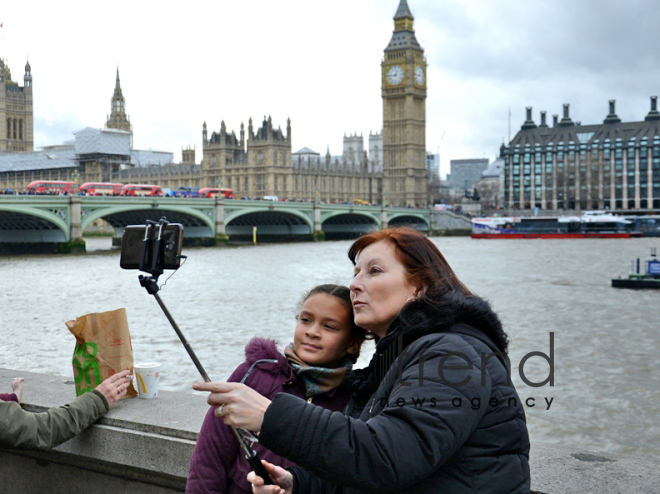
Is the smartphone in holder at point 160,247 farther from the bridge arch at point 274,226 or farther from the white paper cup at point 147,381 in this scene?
the bridge arch at point 274,226

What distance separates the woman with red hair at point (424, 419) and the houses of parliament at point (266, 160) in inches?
2100

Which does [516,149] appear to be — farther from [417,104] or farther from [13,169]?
[13,169]

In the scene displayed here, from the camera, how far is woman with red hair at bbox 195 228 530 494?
45.9 inches

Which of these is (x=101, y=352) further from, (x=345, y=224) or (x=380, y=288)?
(x=345, y=224)

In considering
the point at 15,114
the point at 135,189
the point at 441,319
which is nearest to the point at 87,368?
the point at 441,319

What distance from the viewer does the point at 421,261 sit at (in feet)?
4.88

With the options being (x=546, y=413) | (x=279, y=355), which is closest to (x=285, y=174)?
(x=546, y=413)

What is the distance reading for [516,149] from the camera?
72375 millimetres

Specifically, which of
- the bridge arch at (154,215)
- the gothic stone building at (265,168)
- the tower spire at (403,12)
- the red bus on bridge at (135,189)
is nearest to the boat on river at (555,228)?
the gothic stone building at (265,168)

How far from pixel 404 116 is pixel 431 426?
71.2 metres

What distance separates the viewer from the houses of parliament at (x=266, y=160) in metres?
59.5

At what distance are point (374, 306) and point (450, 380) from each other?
1.13 ft

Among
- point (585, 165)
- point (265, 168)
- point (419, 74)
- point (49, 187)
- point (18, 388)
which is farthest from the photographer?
point (419, 74)

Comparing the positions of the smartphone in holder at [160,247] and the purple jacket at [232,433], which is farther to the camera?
the purple jacket at [232,433]
